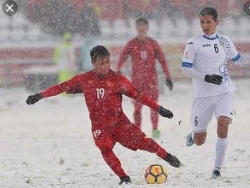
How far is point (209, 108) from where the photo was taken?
898 cm

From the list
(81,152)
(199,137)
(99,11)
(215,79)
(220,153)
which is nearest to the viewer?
(215,79)

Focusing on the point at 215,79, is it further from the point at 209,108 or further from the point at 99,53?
the point at 99,53

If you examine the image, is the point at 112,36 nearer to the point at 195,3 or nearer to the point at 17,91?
the point at 195,3

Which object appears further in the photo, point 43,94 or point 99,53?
point 43,94

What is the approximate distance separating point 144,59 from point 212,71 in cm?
441

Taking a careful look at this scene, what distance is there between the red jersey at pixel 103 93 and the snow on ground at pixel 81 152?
0.69 meters

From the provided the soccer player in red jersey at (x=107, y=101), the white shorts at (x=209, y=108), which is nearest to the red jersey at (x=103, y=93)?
the soccer player in red jersey at (x=107, y=101)

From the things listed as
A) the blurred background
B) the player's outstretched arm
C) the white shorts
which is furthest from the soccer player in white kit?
the blurred background

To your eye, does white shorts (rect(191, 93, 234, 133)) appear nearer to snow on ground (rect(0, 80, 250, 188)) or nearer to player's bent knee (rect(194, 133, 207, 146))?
player's bent knee (rect(194, 133, 207, 146))

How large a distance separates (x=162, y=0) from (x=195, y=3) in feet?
4.02

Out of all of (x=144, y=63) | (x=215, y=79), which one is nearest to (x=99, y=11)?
(x=144, y=63)

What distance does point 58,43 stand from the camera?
24.4 meters

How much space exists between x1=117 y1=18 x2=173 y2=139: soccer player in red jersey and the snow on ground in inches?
24.7

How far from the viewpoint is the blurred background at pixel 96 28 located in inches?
934
